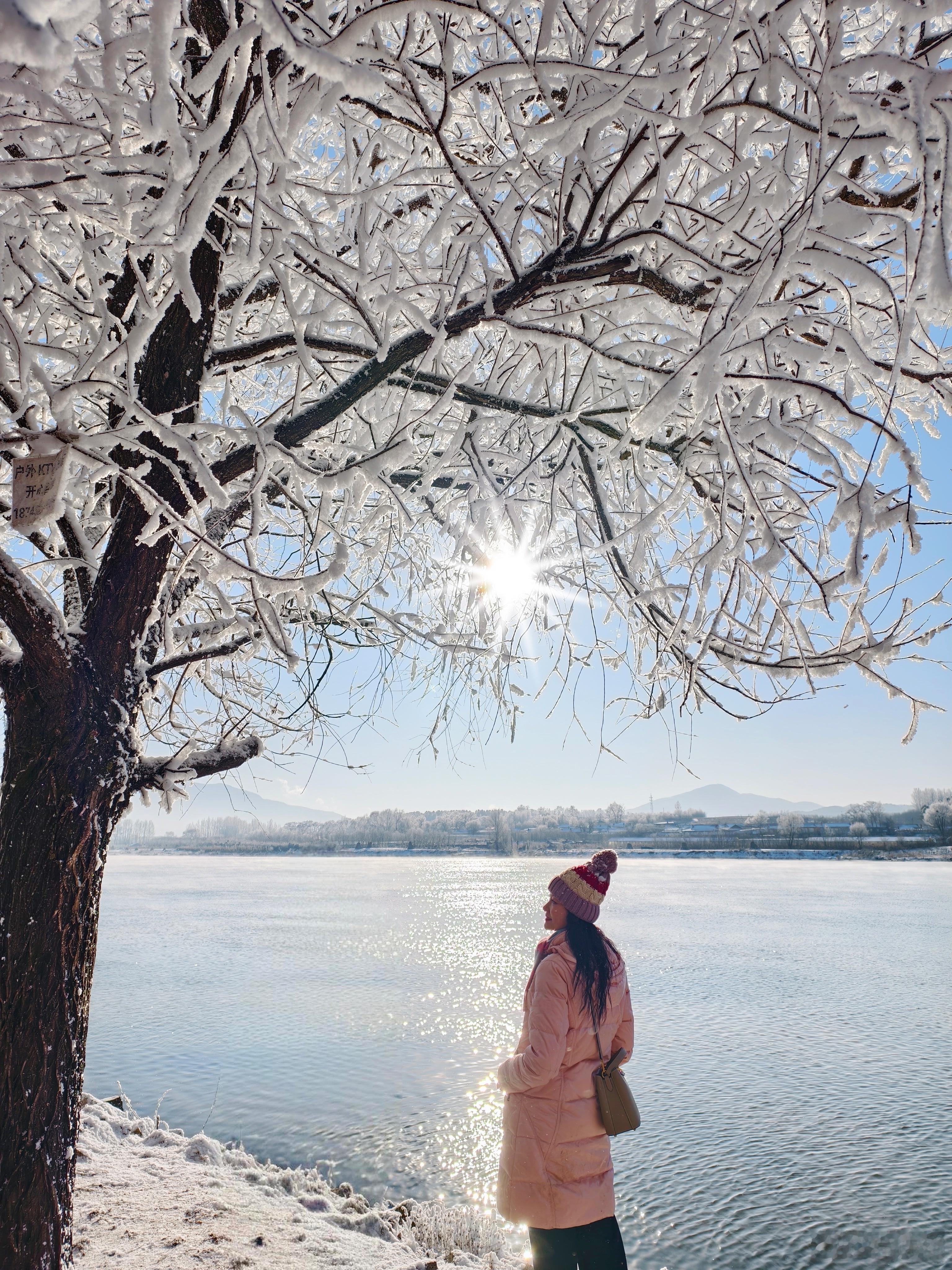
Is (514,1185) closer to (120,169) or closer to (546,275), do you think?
(546,275)

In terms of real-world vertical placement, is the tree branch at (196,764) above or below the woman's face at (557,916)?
above

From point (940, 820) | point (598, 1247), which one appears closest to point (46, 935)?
point (598, 1247)

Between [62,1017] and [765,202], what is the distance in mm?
2713

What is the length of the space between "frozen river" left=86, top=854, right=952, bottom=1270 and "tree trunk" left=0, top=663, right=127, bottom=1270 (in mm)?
4360

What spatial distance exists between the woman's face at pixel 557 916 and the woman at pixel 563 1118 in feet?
0.20

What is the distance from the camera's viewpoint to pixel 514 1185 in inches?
95.3

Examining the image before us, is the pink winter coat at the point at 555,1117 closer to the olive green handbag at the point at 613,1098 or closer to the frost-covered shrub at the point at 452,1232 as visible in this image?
the olive green handbag at the point at 613,1098

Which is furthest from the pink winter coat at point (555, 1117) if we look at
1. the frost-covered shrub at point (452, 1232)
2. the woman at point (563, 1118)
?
the frost-covered shrub at point (452, 1232)

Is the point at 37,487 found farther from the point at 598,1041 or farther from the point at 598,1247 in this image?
the point at 598,1247

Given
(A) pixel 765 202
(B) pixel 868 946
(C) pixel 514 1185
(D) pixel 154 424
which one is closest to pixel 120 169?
(D) pixel 154 424

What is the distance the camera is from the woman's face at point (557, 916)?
2703 mm

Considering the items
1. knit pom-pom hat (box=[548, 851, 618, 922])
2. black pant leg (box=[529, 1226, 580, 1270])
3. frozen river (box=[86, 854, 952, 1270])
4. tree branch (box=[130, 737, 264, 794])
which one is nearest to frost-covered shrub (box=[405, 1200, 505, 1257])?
frozen river (box=[86, 854, 952, 1270])

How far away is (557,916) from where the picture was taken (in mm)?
2719

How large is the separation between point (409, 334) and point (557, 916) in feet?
6.43
